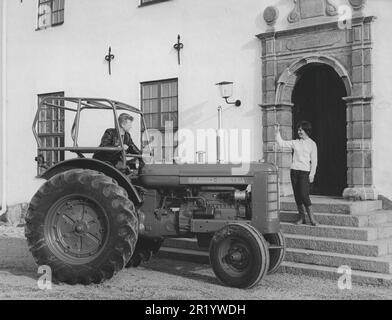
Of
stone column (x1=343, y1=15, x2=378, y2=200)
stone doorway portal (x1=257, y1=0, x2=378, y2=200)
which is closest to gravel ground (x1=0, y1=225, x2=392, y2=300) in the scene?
stone column (x1=343, y1=15, x2=378, y2=200)

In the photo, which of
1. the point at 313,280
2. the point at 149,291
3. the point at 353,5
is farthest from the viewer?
the point at 353,5

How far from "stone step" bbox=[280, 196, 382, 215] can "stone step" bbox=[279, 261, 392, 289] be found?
115cm

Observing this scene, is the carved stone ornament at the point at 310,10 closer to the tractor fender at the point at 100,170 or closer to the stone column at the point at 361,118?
the stone column at the point at 361,118

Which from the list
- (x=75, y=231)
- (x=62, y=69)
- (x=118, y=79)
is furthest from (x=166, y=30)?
(x=75, y=231)

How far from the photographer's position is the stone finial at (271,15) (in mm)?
9047

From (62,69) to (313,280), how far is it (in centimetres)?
792

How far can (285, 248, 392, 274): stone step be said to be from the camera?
6.30 meters

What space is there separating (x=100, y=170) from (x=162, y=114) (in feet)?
15.0

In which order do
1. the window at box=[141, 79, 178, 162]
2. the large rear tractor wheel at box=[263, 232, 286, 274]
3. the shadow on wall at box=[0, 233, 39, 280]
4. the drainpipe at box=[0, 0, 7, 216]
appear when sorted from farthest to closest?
the drainpipe at box=[0, 0, 7, 216]
the window at box=[141, 79, 178, 162]
the shadow on wall at box=[0, 233, 39, 280]
the large rear tractor wheel at box=[263, 232, 286, 274]

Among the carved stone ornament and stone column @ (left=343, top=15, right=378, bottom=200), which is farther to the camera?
the carved stone ornament

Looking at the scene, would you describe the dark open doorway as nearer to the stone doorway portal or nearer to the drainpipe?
the stone doorway portal

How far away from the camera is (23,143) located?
12.9 metres
